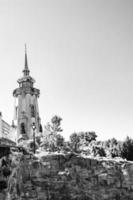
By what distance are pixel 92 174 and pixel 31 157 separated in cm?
866

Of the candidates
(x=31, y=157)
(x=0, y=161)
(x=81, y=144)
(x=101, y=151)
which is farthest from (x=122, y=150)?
(x=0, y=161)

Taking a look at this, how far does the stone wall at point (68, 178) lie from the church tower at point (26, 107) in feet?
72.2

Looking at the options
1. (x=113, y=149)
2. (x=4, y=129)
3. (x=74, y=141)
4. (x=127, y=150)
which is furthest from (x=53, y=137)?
(x=4, y=129)

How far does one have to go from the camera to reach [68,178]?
37.1m

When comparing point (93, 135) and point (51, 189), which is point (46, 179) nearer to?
point (51, 189)

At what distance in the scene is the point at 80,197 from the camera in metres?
36.2

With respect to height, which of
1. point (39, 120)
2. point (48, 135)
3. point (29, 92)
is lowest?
point (48, 135)

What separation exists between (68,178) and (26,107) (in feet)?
94.6

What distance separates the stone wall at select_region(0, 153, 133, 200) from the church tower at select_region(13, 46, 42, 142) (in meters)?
22.0

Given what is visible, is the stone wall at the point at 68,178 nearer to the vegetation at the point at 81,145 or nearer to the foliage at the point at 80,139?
the vegetation at the point at 81,145

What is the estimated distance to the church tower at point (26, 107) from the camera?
6075 cm

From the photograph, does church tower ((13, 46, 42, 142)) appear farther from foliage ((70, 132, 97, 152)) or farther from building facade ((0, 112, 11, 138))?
foliage ((70, 132, 97, 152))

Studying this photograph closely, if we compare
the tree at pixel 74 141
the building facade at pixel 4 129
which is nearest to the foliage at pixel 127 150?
the tree at pixel 74 141

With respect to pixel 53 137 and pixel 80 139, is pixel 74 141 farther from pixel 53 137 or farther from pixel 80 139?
pixel 53 137
